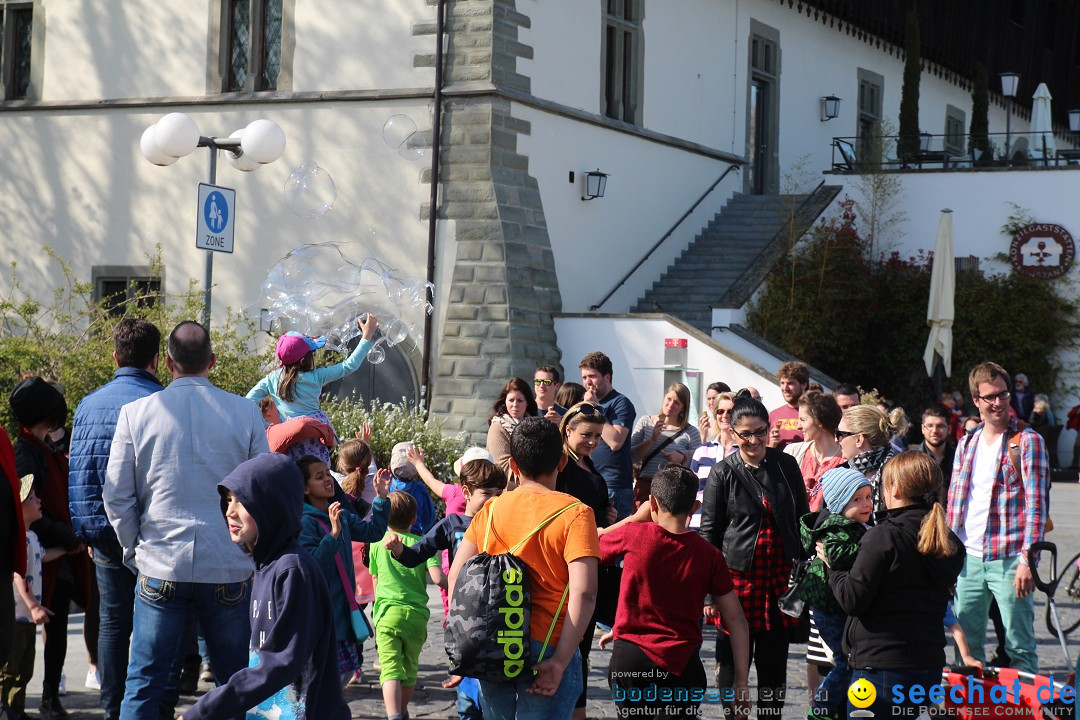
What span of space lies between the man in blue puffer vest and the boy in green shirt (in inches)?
47.9

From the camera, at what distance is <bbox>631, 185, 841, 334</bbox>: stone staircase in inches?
Result: 825

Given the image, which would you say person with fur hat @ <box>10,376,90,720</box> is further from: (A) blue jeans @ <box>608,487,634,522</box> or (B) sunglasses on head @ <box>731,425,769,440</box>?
(B) sunglasses on head @ <box>731,425,769,440</box>

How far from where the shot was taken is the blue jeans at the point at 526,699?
197 inches

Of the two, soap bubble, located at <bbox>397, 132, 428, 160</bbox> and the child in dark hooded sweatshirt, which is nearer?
the child in dark hooded sweatshirt

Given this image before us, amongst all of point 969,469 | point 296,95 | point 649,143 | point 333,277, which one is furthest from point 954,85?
point 969,469

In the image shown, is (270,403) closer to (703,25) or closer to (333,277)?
(333,277)

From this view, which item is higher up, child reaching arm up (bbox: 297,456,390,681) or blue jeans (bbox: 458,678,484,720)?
child reaching arm up (bbox: 297,456,390,681)

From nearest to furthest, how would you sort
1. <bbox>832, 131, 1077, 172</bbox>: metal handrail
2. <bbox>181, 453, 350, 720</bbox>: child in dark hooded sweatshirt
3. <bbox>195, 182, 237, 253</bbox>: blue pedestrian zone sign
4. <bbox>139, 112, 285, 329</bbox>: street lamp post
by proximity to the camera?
<bbox>181, 453, 350, 720</bbox>: child in dark hooded sweatshirt < <bbox>195, 182, 237, 253</bbox>: blue pedestrian zone sign < <bbox>139, 112, 285, 329</bbox>: street lamp post < <bbox>832, 131, 1077, 172</bbox>: metal handrail

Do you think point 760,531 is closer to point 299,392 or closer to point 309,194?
point 299,392

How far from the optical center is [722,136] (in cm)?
2353

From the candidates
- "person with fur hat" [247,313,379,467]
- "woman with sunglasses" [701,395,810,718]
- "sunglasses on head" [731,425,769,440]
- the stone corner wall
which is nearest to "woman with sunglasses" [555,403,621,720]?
"woman with sunglasses" [701,395,810,718]

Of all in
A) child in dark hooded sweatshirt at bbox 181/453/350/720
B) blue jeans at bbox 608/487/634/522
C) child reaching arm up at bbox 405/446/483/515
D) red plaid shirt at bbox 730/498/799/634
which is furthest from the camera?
blue jeans at bbox 608/487/634/522

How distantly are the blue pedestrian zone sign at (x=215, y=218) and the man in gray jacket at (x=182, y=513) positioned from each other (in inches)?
249

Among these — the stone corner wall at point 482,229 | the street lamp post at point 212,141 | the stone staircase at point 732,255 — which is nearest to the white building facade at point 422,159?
the stone corner wall at point 482,229
